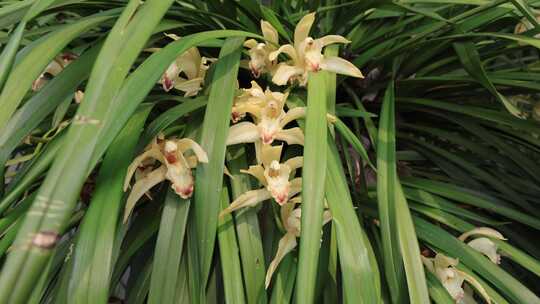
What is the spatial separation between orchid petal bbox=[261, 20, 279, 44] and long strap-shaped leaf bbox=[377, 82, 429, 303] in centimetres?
19

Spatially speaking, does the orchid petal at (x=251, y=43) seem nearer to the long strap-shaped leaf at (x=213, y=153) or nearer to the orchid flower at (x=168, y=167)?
the long strap-shaped leaf at (x=213, y=153)

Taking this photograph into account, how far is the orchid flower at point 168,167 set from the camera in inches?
20.7

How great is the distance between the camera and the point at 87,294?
427 millimetres

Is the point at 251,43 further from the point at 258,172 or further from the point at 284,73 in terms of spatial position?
the point at 258,172

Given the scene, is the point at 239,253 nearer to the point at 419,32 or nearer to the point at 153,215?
the point at 153,215

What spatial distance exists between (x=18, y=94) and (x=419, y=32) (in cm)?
54

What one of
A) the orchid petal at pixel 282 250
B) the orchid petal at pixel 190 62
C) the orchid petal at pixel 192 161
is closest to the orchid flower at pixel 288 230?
the orchid petal at pixel 282 250

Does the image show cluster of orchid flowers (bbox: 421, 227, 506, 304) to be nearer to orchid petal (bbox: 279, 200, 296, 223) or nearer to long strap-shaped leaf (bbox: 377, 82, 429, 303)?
long strap-shaped leaf (bbox: 377, 82, 429, 303)

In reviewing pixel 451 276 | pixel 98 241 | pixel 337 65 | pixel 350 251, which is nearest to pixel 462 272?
pixel 451 276

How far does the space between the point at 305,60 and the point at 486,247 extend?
0.30 meters

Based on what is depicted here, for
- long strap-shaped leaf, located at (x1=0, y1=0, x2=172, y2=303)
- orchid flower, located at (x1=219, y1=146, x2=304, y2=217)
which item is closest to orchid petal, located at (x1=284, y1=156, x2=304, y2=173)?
orchid flower, located at (x1=219, y1=146, x2=304, y2=217)

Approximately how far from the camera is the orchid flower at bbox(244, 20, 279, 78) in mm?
633

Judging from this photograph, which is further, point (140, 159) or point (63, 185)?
point (140, 159)

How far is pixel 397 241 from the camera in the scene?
20.9 inches
